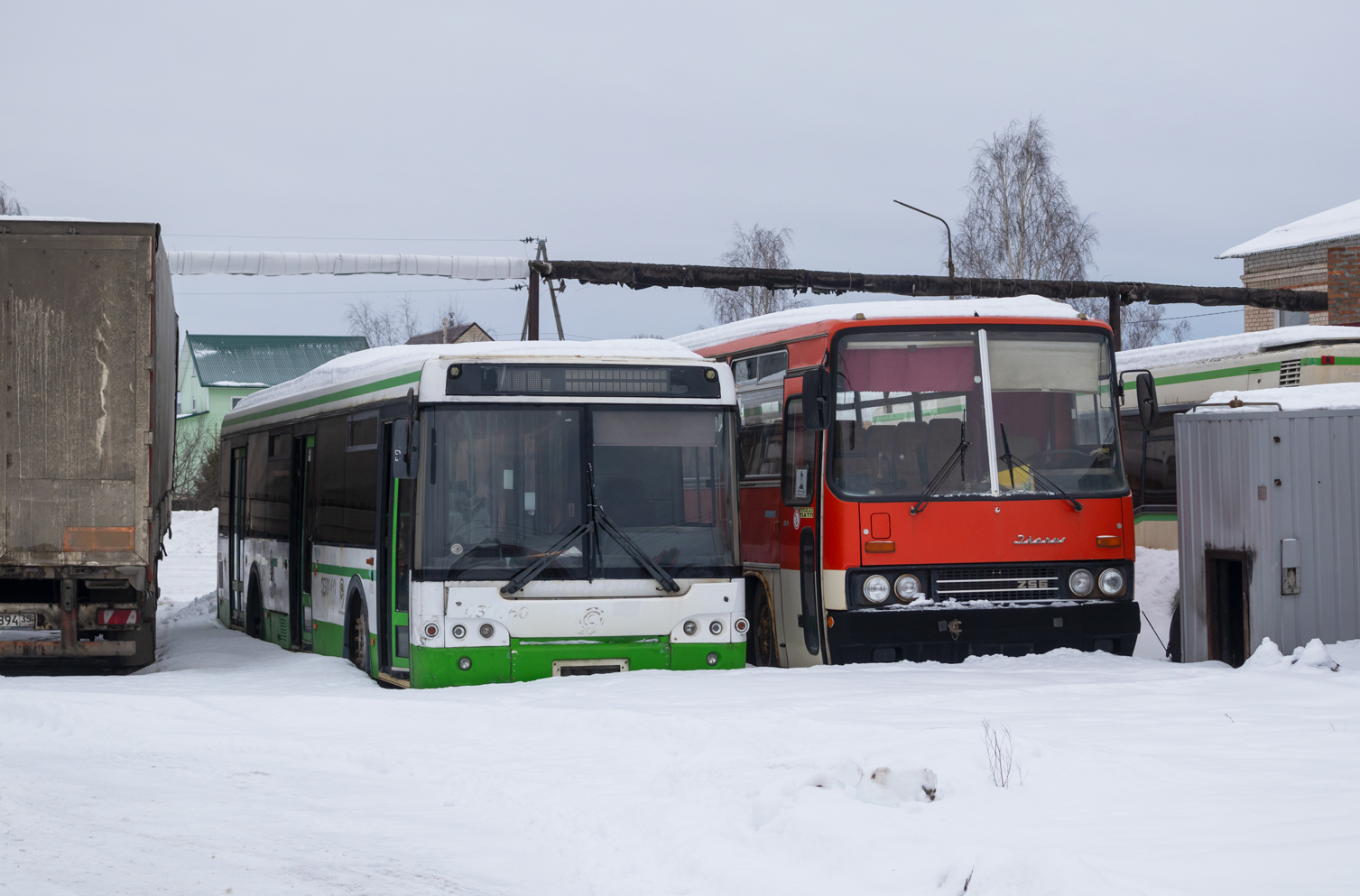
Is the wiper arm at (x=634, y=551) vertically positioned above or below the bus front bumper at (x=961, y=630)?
above

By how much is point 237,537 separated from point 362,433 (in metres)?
6.48

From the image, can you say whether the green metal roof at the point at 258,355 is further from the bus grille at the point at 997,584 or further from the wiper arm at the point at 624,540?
the bus grille at the point at 997,584

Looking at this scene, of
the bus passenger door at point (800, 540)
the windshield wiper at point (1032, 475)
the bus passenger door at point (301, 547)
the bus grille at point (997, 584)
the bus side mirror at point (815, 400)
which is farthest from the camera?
the bus passenger door at point (301, 547)

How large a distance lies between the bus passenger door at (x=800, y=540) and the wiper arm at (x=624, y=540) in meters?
1.31

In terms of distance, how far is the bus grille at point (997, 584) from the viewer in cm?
1194

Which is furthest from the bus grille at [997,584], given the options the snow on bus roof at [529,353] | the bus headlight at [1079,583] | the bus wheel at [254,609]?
the bus wheel at [254,609]

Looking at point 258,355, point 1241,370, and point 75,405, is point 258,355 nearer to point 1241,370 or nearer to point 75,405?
point 1241,370

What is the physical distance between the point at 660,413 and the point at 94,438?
4.58m

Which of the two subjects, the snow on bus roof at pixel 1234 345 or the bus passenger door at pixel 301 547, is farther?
the snow on bus roof at pixel 1234 345

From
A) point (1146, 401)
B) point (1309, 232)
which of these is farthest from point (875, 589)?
point (1309, 232)

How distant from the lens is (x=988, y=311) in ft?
40.6

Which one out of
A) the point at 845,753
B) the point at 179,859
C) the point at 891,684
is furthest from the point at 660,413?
the point at 179,859

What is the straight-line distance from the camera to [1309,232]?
39.6m

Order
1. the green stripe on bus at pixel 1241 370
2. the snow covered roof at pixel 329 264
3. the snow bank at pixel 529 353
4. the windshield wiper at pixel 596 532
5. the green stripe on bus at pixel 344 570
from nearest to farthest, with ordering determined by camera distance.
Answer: the windshield wiper at pixel 596 532 → the snow bank at pixel 529 353 → the green stripe on bus at pixel 344 570 → the green stripe on bus at pixel 1241 370 → the snow covered roof at pixel 329 264
